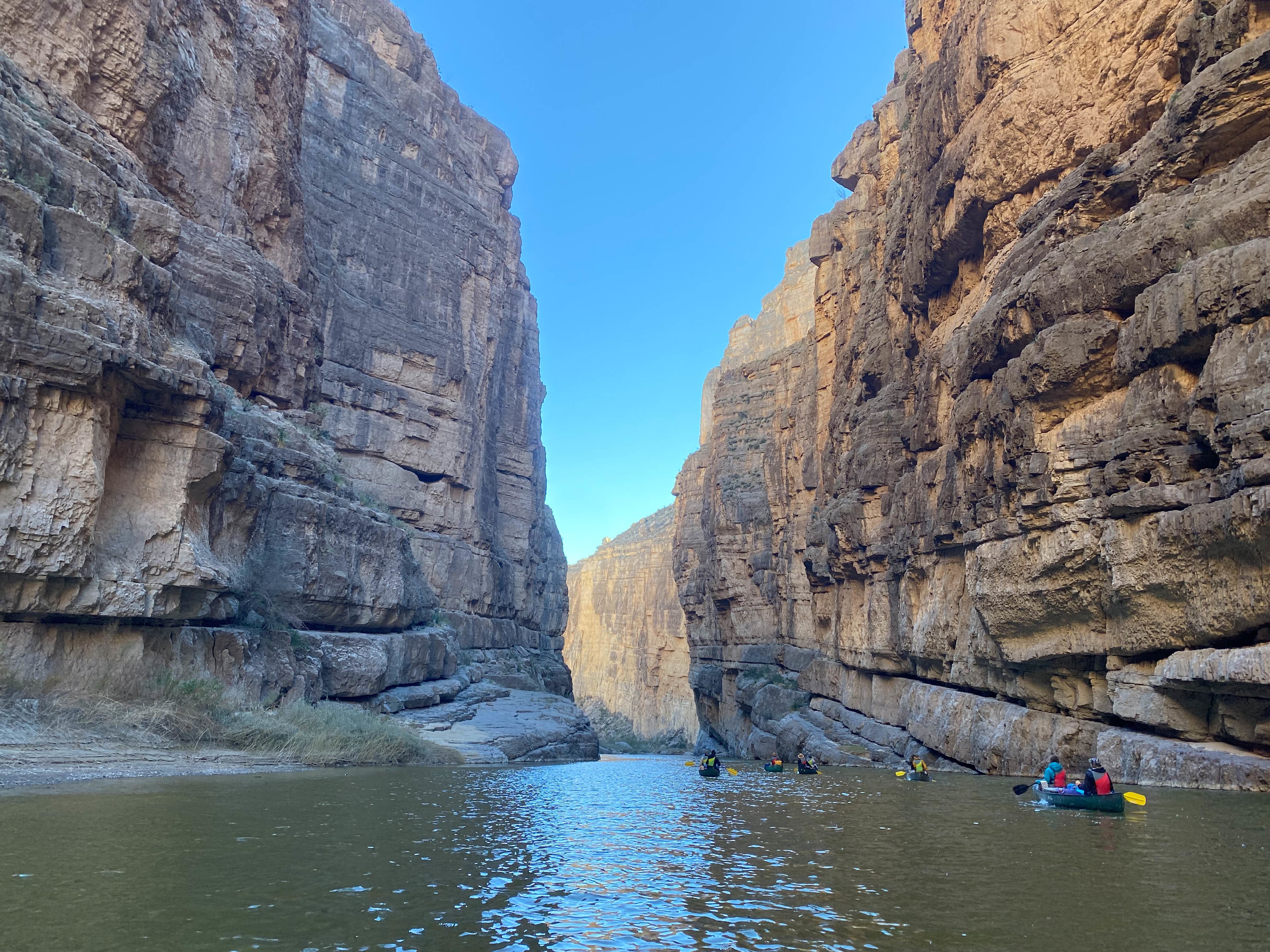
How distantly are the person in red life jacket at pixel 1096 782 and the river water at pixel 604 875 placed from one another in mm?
445

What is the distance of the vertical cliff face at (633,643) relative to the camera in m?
104

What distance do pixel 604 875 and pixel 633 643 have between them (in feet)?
362

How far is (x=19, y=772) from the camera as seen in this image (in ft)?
48.9

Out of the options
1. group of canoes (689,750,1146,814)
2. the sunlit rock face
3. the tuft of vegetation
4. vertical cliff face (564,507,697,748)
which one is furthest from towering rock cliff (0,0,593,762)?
vertical cliff face (564,507,697,748)

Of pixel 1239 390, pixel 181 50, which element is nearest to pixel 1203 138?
pixel 1239 390

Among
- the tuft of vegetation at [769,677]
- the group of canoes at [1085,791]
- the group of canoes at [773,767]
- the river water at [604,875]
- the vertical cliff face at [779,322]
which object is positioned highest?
the vertical cliff face at [779,322]

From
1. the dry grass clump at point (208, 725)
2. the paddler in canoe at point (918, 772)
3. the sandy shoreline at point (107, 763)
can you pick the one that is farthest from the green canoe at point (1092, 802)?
the dry grass clump at point (208, 725)

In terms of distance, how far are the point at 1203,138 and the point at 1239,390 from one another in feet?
20.0

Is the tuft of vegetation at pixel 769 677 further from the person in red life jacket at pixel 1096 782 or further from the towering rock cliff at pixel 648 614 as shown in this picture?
the towering rock cliff at pixel 648 614

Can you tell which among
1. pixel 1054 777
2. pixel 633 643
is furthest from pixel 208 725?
pixel 633 643

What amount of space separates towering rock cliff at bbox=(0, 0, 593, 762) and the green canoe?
19413 mm

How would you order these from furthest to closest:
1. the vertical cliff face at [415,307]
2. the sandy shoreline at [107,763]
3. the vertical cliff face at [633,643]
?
the vertical cliff face at [633,643] → the vertical cliff face at [415,307] → the sandy shoreline at [107,763]

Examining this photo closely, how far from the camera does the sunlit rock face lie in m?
15.6

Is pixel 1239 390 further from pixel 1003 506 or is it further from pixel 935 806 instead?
pixel 935 806
